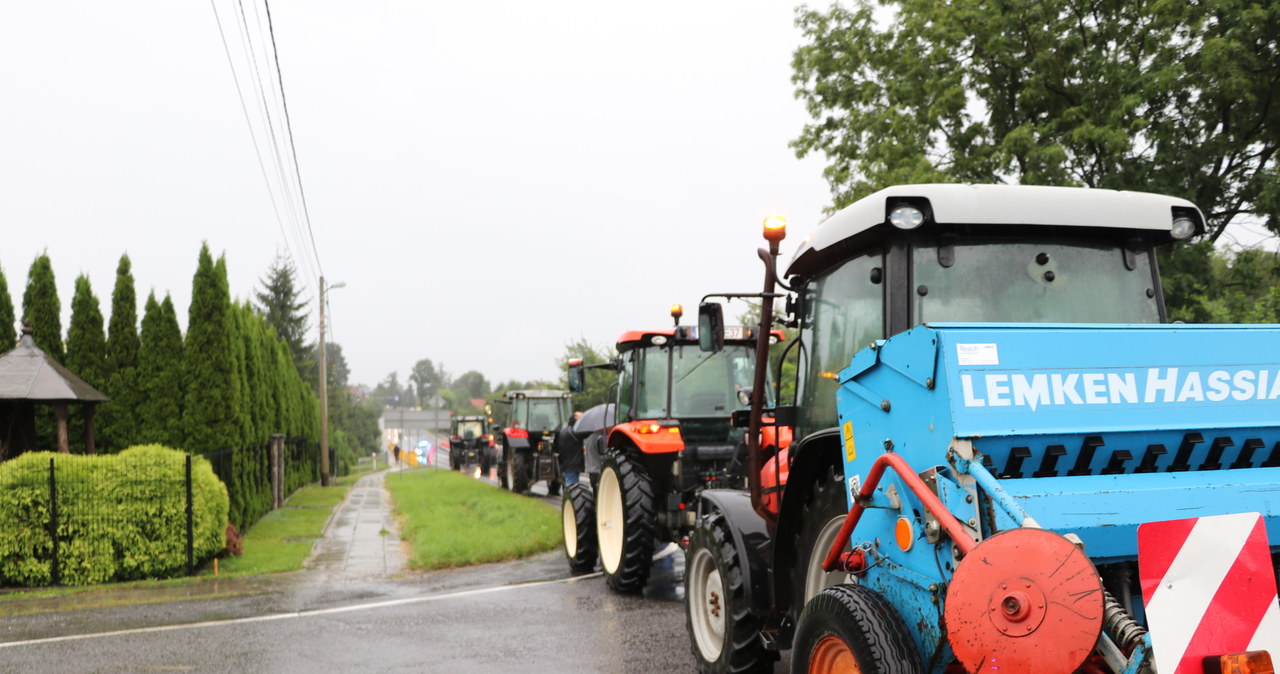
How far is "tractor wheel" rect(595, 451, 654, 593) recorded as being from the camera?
9.15 metres

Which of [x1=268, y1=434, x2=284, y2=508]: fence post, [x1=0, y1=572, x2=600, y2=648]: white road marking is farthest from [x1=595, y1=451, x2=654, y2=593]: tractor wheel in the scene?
[x1=268, y1=434, x2=284, y2=508]: fence post

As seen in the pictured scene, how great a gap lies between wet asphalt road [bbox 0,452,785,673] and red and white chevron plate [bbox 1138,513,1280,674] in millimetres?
4117

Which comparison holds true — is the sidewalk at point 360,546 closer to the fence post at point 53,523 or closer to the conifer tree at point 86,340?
the fence post at point 53,523

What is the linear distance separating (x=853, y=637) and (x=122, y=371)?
1474 cm

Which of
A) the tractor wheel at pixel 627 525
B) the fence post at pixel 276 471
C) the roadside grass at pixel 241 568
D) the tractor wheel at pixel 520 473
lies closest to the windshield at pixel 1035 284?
the tractor wheel at pixel 627 525

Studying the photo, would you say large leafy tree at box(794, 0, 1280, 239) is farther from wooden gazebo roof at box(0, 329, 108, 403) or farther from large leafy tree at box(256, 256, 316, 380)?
large leafy tree at box(256, 256, 316, 380)

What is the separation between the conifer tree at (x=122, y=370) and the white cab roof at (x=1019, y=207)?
13595 millimetres

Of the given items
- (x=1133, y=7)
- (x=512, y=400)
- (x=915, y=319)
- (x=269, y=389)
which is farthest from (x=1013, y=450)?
(x=512, y=400)

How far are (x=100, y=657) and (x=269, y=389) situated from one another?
1616 centimetres

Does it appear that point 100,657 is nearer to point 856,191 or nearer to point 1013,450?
point 1013,450

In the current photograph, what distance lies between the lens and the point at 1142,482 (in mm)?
3193

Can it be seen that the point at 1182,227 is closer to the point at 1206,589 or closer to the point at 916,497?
the point at 916,497

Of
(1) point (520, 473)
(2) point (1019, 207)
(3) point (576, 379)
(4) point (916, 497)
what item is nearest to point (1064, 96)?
(3) point (576, 379)

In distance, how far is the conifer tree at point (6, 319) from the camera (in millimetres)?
14898
